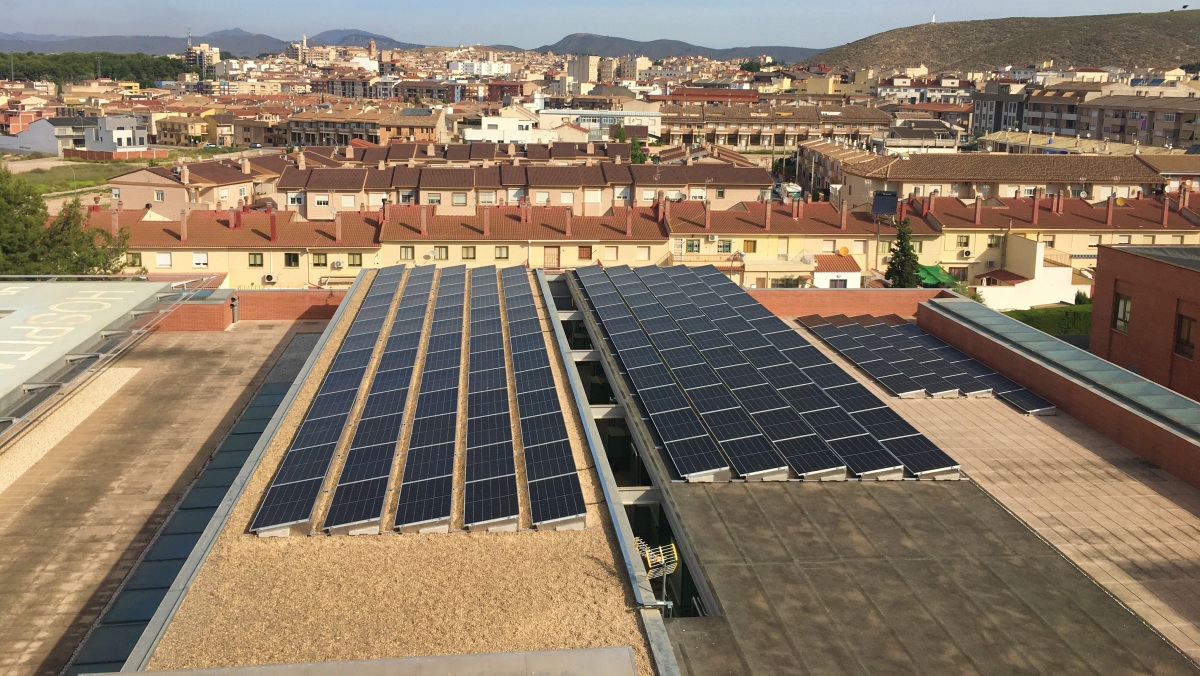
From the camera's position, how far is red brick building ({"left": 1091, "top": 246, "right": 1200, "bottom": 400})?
77.8 ft

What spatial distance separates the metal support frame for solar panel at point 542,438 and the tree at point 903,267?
74.2 feet

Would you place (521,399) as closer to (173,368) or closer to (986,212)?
(173,368)

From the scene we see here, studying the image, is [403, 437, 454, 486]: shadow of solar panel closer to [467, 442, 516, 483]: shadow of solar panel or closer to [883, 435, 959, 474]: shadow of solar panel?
[467, 442, 516, 483]: shadow of solar panel

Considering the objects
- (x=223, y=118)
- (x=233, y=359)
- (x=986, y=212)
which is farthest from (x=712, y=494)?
(x=223, y=118)

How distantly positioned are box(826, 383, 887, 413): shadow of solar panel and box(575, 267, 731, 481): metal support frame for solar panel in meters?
2.83

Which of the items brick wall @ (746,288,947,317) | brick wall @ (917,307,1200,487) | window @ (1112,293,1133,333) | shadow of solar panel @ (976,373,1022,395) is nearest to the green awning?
brick wall @ (746,288,947,317)

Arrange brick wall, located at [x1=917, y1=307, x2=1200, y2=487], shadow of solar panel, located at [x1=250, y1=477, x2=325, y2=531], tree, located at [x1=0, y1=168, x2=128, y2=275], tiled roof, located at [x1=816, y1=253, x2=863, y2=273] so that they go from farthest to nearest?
tiled roof, located at [x1=816, y1=253, x2=863, y2=273] → tree, located at [x1=0, y1=168, x2=128, y2=275] → brick wall, located at [x1=917, y1=307, x2=1200, y2=487] → shadow of solar panel, located at [x1=250, y1=477, x2=325, y2=531]

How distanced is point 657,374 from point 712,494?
211 inches

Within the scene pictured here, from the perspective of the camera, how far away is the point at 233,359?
26.4 m

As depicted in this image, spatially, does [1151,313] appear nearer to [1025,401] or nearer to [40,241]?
[1025,401]

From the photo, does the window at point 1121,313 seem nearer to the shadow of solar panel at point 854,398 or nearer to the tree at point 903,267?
the shadow of solar panel at point 854,398

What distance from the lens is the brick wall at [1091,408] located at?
1703 cm

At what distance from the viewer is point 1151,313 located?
25172 millimetres

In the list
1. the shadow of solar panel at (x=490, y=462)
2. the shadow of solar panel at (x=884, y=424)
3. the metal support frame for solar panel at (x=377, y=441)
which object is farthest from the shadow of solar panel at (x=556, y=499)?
the shadow of solar panel at (x=884, y=424)
